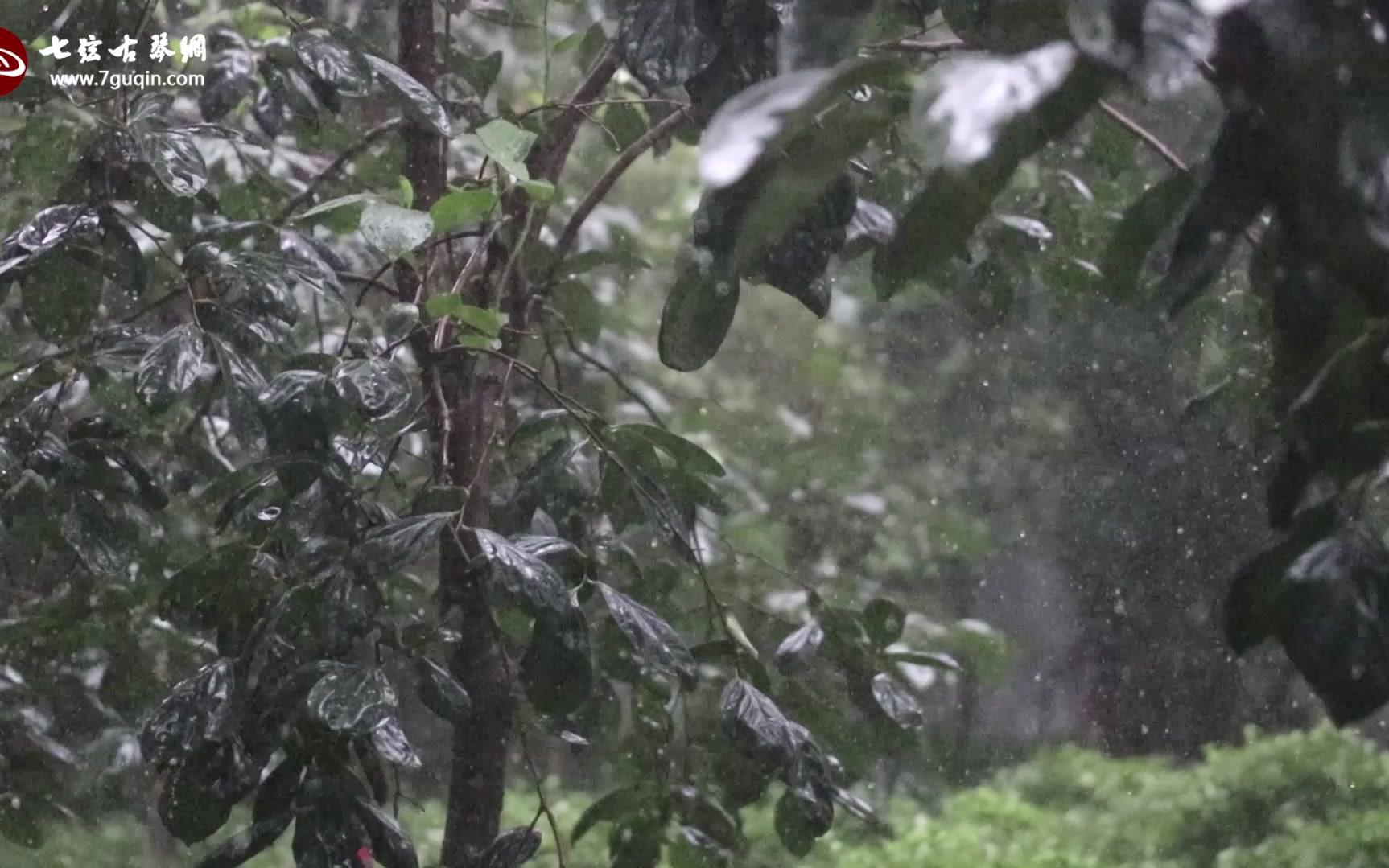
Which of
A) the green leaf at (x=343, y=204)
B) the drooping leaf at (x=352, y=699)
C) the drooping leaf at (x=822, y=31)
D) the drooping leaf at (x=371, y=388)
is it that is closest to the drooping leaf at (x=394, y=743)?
the drooping leaf at (x=352, y=699)

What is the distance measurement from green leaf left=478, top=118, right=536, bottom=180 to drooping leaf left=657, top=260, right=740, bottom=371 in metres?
0.12

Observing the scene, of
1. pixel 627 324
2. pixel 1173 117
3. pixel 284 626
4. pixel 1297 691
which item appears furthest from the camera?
pixel 627 324

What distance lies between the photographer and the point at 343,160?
37.3 inches

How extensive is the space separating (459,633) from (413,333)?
18cm

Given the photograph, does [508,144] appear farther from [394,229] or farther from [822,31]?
[822,31]

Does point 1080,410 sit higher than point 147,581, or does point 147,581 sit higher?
point 1080,410

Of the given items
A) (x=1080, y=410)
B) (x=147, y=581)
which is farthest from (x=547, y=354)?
(x=1080, y=410)

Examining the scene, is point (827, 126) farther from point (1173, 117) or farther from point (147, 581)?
point (147, 581)

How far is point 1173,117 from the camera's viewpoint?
466mm

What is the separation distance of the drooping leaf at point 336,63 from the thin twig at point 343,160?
19 cm

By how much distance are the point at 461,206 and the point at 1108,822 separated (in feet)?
2.67

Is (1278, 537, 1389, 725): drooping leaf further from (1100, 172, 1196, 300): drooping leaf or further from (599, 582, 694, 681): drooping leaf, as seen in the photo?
(599, 582, 694, 681): drooping leaf

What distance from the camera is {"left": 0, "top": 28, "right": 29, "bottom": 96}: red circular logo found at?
764mm

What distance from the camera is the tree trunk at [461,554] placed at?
776mm
